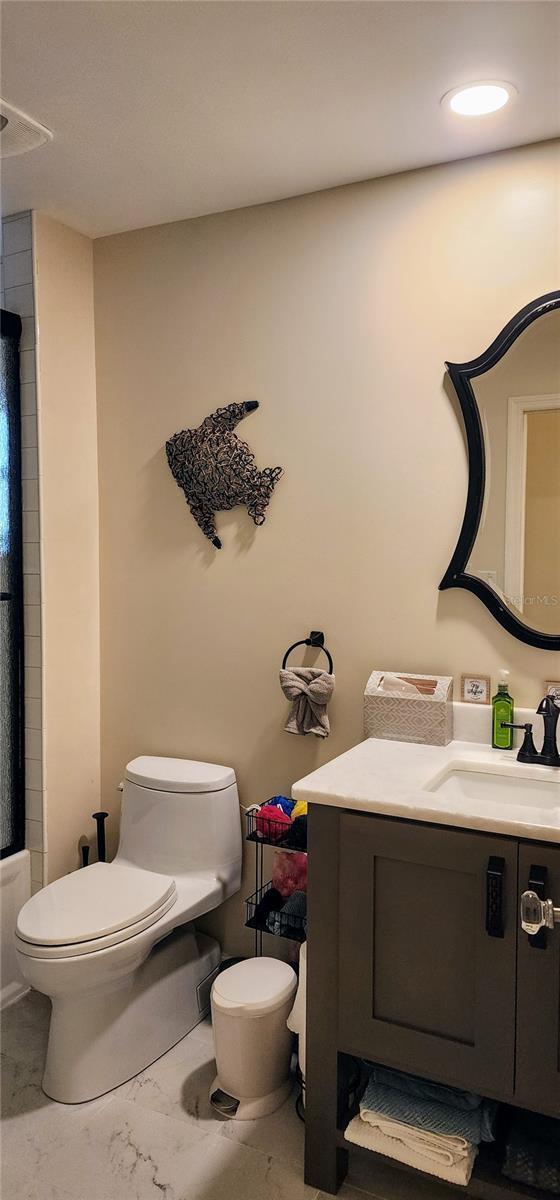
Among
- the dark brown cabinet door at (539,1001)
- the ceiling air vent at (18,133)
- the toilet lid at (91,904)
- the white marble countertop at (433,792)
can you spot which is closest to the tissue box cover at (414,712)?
the white marble countertop at (433,792)

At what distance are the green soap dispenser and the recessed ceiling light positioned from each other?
1390 mm

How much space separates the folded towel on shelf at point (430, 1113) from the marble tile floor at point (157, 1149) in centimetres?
11

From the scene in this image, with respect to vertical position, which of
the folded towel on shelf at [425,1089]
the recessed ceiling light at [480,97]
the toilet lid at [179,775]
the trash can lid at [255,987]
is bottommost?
the folded towel on shelf at [425,1089]

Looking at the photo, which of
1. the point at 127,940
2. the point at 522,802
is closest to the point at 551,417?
the point at 522,802

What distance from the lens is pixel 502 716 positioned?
2.11 m

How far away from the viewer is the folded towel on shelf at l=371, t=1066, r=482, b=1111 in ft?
5.68

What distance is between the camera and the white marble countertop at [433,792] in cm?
158

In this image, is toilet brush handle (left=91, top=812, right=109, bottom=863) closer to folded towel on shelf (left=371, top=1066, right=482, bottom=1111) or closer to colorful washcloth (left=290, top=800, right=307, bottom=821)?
colorful washcloth (left=290, top=800, right=307, bottom=821)

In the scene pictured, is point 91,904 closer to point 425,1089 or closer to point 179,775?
point 179,775

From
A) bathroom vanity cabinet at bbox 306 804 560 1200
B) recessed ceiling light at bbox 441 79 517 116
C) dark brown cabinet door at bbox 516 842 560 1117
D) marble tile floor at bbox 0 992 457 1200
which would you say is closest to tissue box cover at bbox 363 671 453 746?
bathroom vanity cabinet at bbox 306 804 560 1200

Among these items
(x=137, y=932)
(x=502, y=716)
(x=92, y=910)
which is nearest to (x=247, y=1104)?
(x=137, y=932)

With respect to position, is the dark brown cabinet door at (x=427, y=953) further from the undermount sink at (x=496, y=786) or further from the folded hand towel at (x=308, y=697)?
the folded hand towel at (x=308, y=697)

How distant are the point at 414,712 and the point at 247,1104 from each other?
3.51 feet

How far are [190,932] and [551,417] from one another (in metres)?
1.83
